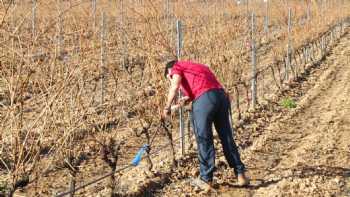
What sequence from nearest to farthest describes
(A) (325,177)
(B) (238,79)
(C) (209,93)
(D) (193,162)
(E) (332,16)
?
(C) (209,93)
(A) (325,177)
(D) (193,162)
(B) (238,79)
(E) (332,16)

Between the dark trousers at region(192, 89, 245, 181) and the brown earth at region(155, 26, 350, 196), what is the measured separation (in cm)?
29

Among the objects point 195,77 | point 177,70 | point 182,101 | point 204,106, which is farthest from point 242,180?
point 177,70

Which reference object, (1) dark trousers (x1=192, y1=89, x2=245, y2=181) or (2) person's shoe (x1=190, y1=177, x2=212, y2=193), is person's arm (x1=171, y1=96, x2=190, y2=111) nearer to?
(1) dark trousers (x1=192, y1=89, x2=245, y2=181)

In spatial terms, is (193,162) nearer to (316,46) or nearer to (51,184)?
(51,184)

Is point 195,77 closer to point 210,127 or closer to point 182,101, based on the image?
point 182,101

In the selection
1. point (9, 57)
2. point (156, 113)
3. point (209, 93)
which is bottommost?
point (156, 113)

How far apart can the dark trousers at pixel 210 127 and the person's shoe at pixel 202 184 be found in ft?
0.13

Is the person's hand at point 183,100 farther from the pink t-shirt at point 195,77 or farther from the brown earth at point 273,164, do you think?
the brown earth at point 273,164

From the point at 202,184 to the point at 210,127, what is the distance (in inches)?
22.6

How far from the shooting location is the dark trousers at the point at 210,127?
4730 millimetres

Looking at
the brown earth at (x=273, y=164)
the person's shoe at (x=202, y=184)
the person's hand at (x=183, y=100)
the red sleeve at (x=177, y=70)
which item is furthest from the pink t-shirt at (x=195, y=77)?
the brown earth at (x=273, y=164)

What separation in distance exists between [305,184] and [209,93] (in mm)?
1295

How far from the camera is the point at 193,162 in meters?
5.92

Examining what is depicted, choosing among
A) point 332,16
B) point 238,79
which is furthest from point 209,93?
point 332,16
